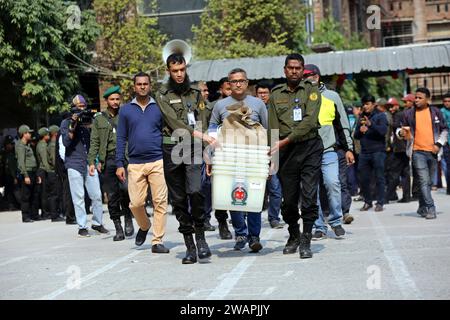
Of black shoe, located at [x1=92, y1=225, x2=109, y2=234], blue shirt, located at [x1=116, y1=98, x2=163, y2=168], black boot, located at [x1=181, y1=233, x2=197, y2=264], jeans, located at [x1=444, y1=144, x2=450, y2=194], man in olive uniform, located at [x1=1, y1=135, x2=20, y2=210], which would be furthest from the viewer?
man in olive uniform, located at [x1=1, y1=135, x2=20, y2=210]

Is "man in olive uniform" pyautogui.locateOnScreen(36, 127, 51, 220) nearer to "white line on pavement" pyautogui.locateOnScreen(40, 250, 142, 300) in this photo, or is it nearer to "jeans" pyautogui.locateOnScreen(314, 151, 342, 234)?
"white line on pavement" pyautogui.locateOnScreen(40, 250, 142, 300)

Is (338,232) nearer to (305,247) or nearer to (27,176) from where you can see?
(305,247)

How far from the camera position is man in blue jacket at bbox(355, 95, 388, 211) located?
1644 centimetres

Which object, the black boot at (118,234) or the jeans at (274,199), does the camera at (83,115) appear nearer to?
the black boot at (118,234)

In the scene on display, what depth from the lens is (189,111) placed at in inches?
396

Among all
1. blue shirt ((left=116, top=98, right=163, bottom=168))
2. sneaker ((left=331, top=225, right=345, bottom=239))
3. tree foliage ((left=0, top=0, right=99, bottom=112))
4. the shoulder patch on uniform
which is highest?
tree foliage ((left=0, top=0, right=99, bottom=112))

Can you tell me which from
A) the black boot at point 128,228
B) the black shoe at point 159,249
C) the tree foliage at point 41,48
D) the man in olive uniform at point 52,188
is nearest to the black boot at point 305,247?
the black shoe at point 159,249

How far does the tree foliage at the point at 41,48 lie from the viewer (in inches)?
906

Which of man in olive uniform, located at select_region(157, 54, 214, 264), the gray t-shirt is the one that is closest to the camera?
man in olive uniform, located at select_region(157, 54, 214, 264)

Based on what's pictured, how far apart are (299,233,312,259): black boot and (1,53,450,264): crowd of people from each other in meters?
0.01

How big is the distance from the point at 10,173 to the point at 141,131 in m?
11.1

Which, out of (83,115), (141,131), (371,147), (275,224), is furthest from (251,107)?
(371,147)

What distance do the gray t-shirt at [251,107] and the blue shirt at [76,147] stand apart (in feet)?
13.8
